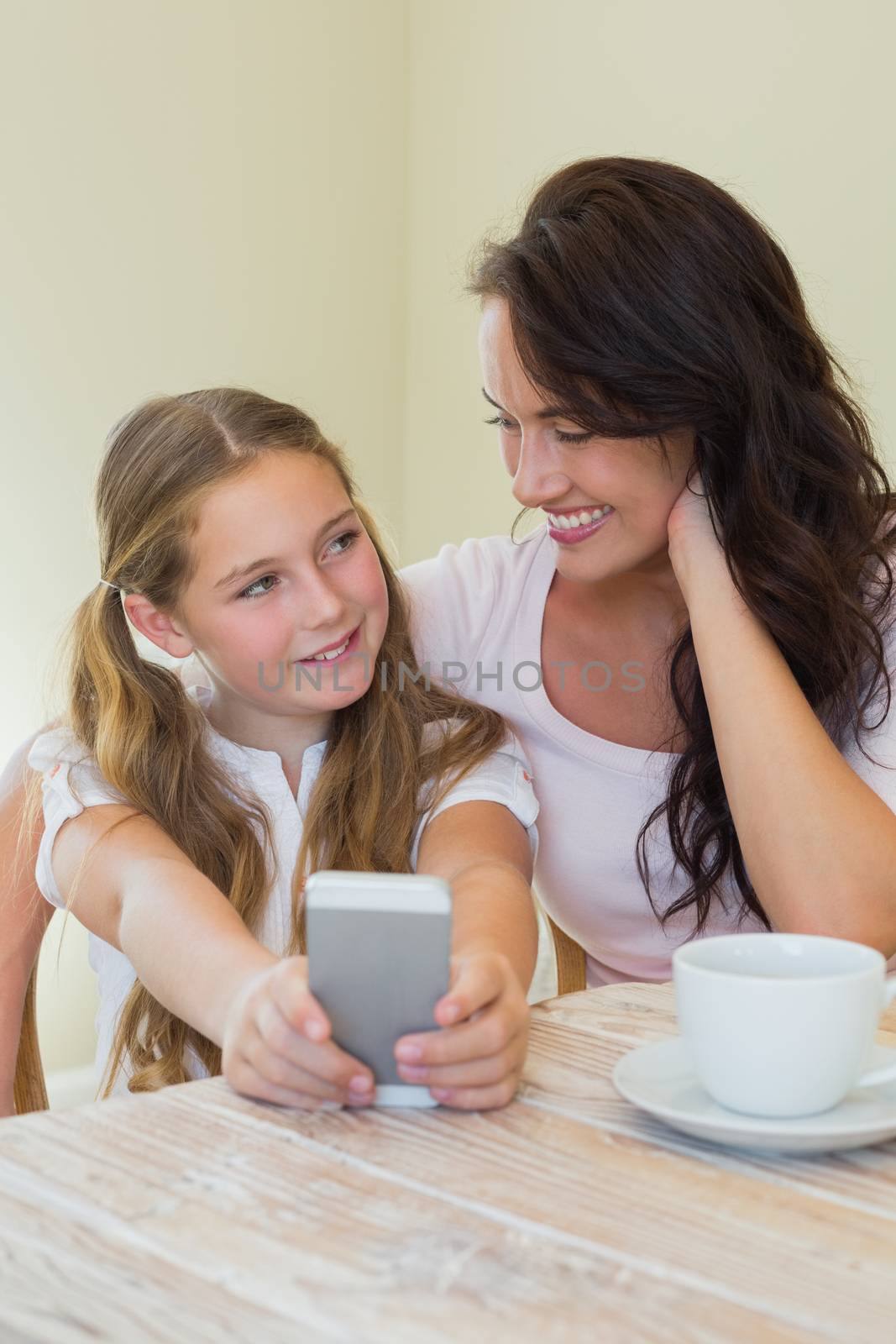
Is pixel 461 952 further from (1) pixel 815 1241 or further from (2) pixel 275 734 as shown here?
(2) pixel 275 734

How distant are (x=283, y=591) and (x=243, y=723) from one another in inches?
7.6

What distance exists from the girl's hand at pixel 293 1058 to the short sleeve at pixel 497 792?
59cm

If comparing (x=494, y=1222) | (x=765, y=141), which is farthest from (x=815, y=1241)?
→ (x=765, y=141)

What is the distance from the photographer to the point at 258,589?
1.34 meters

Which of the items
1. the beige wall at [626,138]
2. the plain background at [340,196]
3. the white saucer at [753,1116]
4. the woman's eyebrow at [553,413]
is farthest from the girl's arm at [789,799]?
the beige wall at [626,138]

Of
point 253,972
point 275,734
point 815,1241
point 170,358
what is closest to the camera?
point 815,1241

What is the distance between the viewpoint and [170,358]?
2.70 meters

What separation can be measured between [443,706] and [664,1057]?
2.51ft

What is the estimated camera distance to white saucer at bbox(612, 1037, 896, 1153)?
0.60 metres

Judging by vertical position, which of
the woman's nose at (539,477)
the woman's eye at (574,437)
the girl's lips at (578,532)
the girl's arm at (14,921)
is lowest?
the girl's arm at (14,921)

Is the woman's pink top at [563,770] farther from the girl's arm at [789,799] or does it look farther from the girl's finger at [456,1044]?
the girl's finger at [456,1044]

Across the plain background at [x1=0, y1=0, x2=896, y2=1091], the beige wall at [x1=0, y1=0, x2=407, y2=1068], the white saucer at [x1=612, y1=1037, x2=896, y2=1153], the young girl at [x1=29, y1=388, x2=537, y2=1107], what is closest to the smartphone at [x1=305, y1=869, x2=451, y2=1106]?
the white saucer at [x1=612, y1=1037, x2=896, y2=1153]

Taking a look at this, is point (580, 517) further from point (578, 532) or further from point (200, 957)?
point (200, 957)

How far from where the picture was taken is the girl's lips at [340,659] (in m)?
1.36
